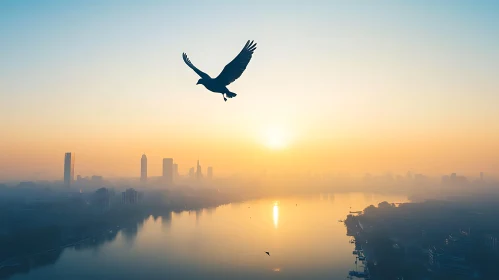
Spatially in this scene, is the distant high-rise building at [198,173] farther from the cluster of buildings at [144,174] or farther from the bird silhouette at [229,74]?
the bird silhouette at [229,74]

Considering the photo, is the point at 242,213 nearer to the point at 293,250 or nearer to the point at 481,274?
the point at 293,250

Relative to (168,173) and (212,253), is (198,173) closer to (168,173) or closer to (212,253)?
(168,173)

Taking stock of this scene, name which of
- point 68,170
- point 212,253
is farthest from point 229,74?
point 68,170

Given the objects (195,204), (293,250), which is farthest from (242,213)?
(293,250)

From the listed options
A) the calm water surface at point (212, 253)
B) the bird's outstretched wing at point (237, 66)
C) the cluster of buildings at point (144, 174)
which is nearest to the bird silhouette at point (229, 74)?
the bird's outstretched wing at point (237, 66)

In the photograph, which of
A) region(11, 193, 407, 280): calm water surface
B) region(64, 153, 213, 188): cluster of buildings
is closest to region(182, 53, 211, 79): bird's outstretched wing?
region(11, 193, 407, 280): calm water surface

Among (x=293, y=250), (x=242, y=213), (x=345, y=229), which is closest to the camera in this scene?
(x=293, y=250)
